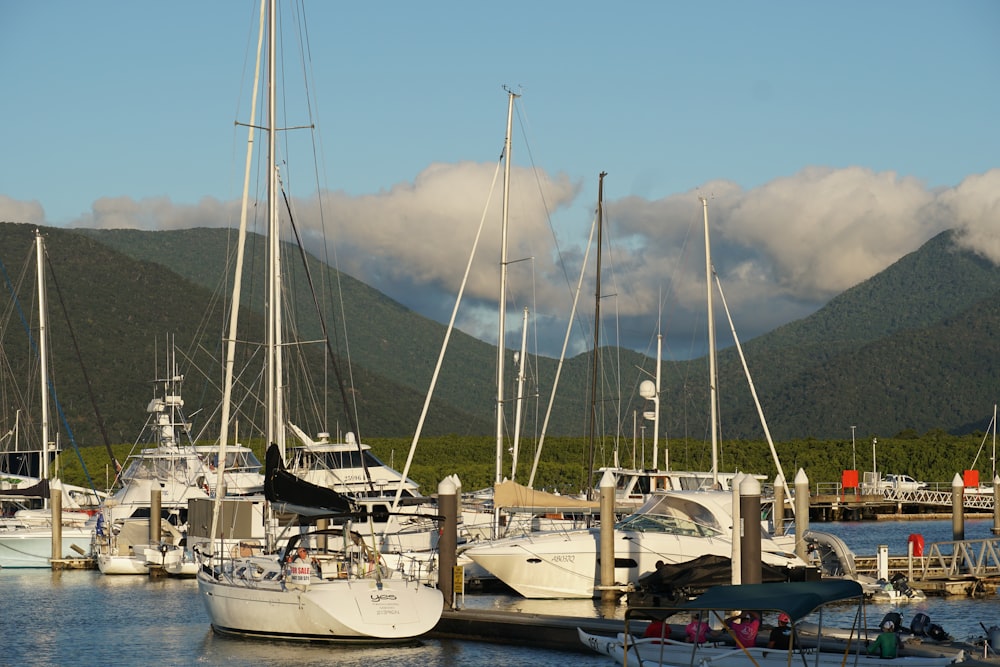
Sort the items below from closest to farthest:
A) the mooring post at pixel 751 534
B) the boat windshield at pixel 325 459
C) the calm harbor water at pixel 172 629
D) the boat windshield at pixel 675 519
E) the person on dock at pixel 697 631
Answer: the person on dock at pixel 697 631 → the calm harbor water at pixel 172 629 → the mooring post at pixel 751 534 → the boat windshield at pixel 675 519 → the boat windshield at pixel 325 459

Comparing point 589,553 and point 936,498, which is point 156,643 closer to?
point 589,553

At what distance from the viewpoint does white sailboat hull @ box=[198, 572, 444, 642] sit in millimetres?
28766

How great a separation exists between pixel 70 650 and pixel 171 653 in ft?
8.34

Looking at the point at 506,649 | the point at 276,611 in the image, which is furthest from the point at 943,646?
the point at 276,611

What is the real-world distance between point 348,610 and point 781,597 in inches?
420

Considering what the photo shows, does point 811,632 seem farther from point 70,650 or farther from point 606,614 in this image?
point 70,650

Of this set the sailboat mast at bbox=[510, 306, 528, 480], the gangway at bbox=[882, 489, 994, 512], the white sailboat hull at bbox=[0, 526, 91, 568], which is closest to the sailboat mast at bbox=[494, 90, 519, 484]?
the sailboat mast at bbox=[510, 306, 528, 480]

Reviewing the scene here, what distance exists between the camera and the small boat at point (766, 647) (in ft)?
70.2

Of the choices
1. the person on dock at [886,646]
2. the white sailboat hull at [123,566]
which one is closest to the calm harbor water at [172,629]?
the white sailboat hull at [123,566]

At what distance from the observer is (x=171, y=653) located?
99.3ft

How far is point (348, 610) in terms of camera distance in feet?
94.3

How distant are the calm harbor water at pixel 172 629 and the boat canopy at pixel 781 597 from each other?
5424mm

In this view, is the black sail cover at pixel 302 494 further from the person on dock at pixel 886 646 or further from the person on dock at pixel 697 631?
the person on dock at pixel 886 646

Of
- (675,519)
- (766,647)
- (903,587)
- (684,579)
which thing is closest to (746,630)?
(766,647)
